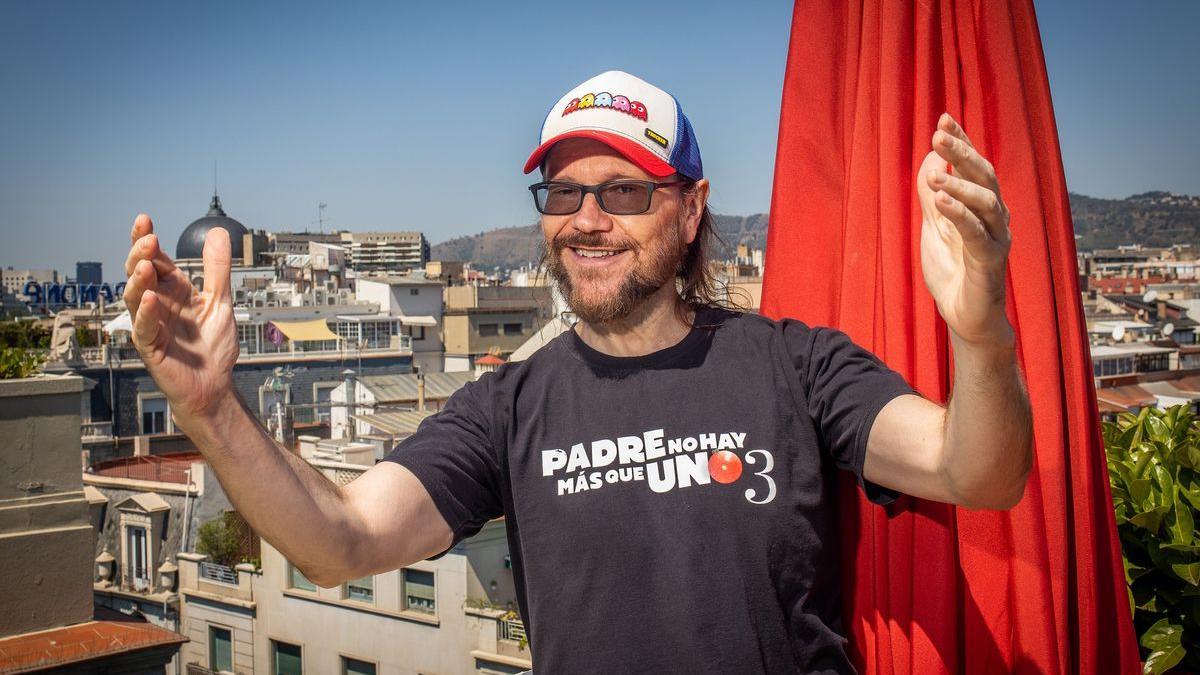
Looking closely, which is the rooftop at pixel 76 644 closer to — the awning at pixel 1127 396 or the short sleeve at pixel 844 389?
the short sleeve at pixel 844 389

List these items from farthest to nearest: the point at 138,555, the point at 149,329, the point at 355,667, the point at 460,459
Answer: the point at 138,555
the point at 355,667
the point at 460,459
the point at 149,329

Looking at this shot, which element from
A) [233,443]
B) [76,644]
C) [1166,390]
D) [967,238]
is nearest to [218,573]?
[76,644]

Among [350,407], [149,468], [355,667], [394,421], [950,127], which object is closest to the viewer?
[950,127]

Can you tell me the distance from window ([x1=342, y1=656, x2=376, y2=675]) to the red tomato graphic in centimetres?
1813

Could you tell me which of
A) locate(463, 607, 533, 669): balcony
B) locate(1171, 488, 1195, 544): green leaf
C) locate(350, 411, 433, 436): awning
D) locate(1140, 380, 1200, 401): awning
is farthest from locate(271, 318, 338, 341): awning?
locate(1171, 488, 1195, 544): green leaf

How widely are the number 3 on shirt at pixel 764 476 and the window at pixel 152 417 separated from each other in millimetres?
36335

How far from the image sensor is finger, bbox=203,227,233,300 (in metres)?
1.72

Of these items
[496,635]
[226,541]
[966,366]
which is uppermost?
[966,366]

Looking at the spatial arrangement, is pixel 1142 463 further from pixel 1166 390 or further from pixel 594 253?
pixel 1166 390

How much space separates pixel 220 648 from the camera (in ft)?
68.3

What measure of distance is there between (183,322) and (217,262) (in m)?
0.12

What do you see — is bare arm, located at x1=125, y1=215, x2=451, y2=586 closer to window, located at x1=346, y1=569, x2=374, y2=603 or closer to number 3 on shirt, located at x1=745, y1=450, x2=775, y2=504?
number 3 on shirt, located at x1=745, y1=450, x2=775, y2=504

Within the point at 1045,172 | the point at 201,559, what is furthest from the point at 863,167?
the point at 201,559

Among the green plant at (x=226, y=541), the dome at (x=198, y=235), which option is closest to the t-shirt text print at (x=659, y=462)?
the green plant at (x=226, y=541)
